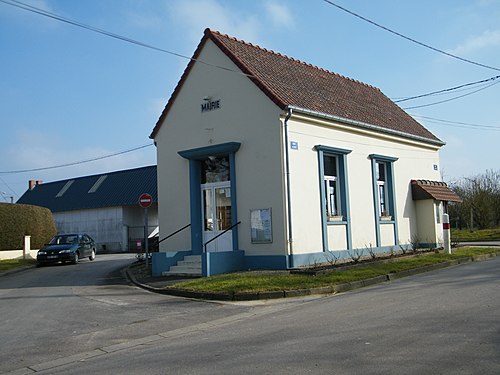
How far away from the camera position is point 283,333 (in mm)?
8172

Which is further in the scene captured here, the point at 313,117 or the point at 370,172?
the point at 370,172

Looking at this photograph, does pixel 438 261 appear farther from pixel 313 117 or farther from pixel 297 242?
pixel 313 117

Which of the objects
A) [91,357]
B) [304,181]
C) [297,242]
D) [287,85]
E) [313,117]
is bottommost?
[91,357]

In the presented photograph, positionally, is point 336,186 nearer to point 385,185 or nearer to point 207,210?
point 385,185

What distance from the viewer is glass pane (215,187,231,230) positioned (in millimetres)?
17578

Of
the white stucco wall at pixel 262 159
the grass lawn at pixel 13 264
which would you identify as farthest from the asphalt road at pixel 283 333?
the grass lawn at pixel 13 264

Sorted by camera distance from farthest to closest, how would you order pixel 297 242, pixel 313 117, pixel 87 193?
pixel 87 193
pixel 313 117
pixel 297 242

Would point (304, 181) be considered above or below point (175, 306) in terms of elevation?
above

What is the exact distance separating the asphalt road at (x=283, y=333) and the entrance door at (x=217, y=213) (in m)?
4.60

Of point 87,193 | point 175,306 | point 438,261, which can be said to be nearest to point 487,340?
point 175,306

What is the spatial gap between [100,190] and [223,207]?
32043 millimetres

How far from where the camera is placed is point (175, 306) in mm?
11805

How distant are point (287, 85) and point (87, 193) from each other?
1367 inches

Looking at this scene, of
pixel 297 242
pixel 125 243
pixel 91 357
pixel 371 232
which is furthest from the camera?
pixel 125 243
